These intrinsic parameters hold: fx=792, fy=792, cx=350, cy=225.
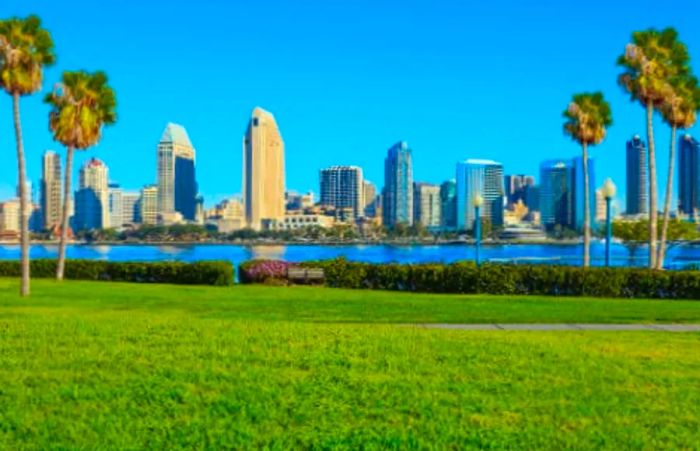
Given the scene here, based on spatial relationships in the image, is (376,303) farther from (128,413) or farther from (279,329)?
(128,413)

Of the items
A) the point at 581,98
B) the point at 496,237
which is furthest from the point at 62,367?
the point at 496,237

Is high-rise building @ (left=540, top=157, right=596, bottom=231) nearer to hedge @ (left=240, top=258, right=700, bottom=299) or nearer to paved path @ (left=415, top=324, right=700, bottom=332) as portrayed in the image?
hedge @ (left=240, top=258, right=700, bottom=299)

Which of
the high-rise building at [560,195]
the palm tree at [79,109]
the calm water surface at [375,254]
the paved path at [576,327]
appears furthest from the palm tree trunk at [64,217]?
the high-rise building at [560,195]

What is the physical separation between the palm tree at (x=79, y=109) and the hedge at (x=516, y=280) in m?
12.6

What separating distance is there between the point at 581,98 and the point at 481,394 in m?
34.5

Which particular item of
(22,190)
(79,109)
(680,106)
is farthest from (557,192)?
(22,190)

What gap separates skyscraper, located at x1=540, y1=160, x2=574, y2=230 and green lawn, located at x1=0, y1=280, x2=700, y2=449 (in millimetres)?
107276

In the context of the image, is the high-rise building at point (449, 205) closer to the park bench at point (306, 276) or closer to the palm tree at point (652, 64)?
the palm tree at point (652, 64)

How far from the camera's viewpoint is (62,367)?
25.3 feet

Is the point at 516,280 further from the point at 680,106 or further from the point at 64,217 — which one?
the point at 64,217

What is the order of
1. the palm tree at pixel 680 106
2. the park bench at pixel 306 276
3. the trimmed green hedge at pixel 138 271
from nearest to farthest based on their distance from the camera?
1. the park bench at pixel 306 276
2. the trimmed green hedge at pixel 138 271
3. the palm tree at pixel 680 106

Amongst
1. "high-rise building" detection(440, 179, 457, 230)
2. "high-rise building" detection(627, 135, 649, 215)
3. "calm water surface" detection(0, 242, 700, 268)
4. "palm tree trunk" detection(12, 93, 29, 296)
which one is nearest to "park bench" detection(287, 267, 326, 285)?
"palm tree trunk" detection(12, 93, 29, 296)

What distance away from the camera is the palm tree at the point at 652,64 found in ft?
109

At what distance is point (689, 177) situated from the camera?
128750 millimetres
